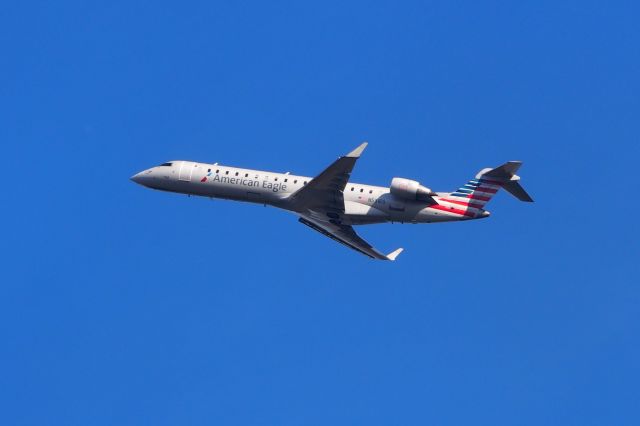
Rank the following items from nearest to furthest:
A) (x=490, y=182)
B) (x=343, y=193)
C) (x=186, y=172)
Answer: (x=490, y=182) < (x=343, y=193) < (x=186, y=172)

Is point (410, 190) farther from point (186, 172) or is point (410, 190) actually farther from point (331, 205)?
point (186, 172)

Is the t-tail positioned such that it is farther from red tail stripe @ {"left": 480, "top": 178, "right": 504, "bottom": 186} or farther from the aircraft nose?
the aircraft nose

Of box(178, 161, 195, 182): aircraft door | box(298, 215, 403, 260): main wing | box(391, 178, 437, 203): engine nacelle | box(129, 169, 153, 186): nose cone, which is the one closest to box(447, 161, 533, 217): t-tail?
box(391, 178, 437, 203): engine nacelle

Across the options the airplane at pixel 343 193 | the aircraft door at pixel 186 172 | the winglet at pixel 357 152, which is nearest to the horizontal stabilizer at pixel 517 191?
the airplane at pixel 343 193

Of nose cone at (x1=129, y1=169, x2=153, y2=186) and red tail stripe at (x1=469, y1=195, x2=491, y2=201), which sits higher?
nose cone at (x1=129, y1=169, x2=153, y2=186)

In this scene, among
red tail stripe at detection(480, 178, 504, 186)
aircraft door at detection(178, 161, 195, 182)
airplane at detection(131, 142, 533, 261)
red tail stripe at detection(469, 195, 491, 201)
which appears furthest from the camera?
aircraft door at detection(178, 161, 195, 182)

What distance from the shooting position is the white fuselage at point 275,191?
162 feet

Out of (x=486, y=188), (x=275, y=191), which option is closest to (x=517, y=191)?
(x=486, y=188)

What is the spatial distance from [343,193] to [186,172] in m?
9.70

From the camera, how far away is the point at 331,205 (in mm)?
49812

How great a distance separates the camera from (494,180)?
48.7 m

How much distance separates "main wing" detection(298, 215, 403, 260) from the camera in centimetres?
5269

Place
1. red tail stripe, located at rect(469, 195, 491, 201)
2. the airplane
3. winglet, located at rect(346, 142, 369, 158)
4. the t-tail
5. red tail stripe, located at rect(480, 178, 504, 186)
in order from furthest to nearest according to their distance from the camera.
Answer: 1. red tail stripe, located at rect(469, 195, 491, 201)
2. red tail stripe, located at rect(480, 178, 504, 186)
3. the airplane
4. the t-tail
5. winglet, located at rect(346, 142, 369, 158)

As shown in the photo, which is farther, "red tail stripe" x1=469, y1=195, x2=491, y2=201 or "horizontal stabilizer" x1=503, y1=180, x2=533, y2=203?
"red tail stripe" x1=469, y1=195, x2=491, y2=201
